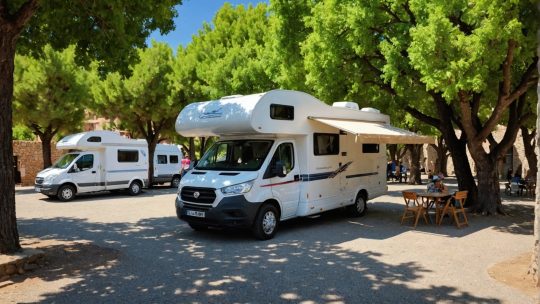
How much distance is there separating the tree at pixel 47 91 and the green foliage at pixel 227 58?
17.6ft

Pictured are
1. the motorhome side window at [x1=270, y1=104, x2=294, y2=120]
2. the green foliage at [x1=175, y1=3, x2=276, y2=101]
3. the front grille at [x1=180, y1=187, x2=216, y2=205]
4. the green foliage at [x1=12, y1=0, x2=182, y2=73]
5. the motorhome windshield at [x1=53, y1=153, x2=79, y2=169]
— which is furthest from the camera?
the green foliage at [x1=175, y1=3, x2=276, y2=101]

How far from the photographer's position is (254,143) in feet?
30.4

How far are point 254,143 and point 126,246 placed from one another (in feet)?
11.1

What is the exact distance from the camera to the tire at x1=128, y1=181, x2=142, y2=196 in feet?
61.6

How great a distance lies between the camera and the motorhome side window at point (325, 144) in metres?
10.1

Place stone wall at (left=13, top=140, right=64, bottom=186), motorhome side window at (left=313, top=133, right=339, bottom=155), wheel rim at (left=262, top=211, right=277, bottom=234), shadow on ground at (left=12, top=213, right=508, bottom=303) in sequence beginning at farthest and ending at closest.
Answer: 1. stone wall at (left=13, top=140, right=64, bottom=186)
2. motorhome side window at (left=313, top=133, right=339, bottom=155)
3. wheel rim at (left=262, top=211, right=277, bottom=234)
4. shadow on ground at (left=12, top=213, right=508, bottom=303)

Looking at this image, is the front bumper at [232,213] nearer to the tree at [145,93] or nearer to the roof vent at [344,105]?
the roof vent at [344,105]

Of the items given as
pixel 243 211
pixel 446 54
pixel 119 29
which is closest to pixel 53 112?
pixel 119 29

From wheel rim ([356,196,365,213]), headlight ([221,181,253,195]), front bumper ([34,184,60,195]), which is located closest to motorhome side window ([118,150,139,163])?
front bumper ([34,184,60,195])

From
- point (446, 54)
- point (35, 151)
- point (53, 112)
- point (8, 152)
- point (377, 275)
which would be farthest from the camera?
point (35, 151)

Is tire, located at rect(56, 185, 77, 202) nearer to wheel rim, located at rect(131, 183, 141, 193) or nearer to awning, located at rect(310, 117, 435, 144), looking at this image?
wheel rim, located at rect(131, 183, 141, 193)

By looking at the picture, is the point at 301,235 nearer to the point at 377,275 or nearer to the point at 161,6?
the point at 377,275

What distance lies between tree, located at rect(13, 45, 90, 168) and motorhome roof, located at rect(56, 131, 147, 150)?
16.3ft

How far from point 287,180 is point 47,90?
56.1 ft
